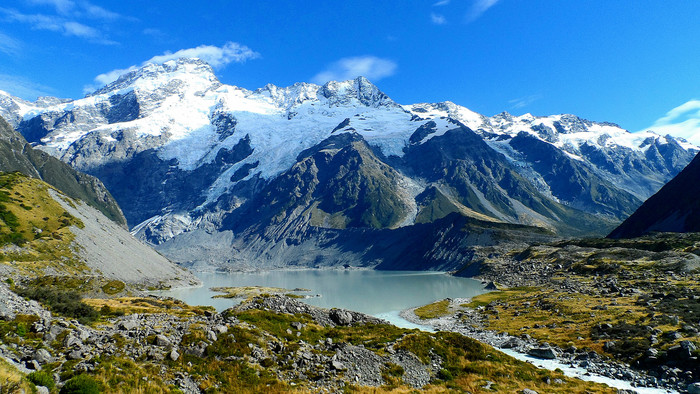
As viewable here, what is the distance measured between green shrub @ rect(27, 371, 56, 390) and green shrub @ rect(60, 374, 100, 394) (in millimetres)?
595

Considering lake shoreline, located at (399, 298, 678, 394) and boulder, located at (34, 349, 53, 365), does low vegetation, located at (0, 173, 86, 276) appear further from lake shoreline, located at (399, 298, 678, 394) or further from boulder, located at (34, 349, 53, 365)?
lake shoreline, located at (399, 298, 678, 394)

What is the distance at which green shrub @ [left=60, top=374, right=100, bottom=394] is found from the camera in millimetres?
19250

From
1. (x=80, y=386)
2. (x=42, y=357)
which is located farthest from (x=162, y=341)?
(x=80, y=386)

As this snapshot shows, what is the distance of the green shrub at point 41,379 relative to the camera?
18.8 meters

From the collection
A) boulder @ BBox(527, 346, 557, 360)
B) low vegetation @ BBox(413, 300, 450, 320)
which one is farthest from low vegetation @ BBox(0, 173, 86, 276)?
boulder @ BBox(527, 346, 557, 360)

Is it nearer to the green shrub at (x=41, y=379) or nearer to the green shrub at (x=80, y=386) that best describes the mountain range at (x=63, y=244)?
the green shrub at (x=41, y=379)

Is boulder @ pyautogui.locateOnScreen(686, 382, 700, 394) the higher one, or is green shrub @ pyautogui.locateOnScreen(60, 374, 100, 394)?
green shrub @ pyautogui.locateOnScreen(60, 374, 100, 394)

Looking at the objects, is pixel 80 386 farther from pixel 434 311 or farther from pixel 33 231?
pixel 33 231

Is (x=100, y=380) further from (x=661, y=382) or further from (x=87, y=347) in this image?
(x=661, y=382)

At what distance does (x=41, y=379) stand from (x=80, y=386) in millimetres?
1687

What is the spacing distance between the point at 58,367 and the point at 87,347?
276cm

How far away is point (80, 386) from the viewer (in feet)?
63.8

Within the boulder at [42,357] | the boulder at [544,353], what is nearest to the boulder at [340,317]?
the boulder at [544,353]

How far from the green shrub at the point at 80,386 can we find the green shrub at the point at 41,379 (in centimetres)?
59
